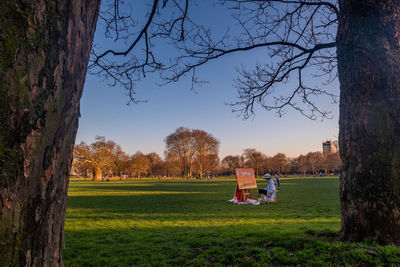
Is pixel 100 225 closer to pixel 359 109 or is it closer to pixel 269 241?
pixel 269 241

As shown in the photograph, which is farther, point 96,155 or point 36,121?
point 96,155

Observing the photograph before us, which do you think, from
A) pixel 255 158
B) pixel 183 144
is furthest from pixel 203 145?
pixel 255 158

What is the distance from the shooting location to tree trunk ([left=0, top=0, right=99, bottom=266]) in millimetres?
1249

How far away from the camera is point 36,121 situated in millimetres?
1374

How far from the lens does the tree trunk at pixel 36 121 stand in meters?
1.25

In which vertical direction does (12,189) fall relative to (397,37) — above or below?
below

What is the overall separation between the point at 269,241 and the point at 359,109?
9.92 feet

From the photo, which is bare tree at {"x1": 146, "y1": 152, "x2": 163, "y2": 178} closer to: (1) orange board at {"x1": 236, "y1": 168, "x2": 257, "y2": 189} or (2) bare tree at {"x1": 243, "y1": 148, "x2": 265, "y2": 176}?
(2) bare tree at {"x1": 243, "y1": 148, "x2": 265, "y2": 176}

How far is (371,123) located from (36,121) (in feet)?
15.1

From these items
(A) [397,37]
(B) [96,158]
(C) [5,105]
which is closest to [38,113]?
(C) [5,105]

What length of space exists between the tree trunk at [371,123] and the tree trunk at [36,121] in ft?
14.2

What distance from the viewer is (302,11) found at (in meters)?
6.29

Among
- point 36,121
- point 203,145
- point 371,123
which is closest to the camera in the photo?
point 36,121

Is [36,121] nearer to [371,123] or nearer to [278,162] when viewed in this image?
[371,123]
